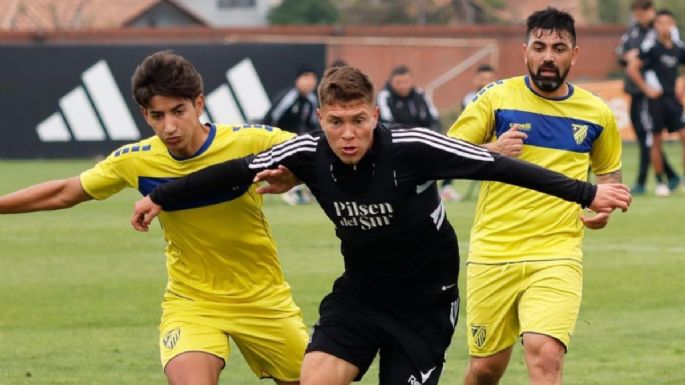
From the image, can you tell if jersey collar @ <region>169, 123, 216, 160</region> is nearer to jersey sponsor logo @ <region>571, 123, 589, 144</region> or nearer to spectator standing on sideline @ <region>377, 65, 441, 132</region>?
jersey sponsor logo @ <region>571, 123, 589, 144</region>

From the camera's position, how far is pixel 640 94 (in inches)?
854

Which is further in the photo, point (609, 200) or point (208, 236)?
point (208, 236)

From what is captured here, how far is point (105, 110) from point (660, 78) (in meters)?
13.0

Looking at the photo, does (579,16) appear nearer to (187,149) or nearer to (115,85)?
(115,85)

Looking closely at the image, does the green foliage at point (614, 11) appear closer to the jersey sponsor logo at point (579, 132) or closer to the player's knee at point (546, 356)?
the jersey sponsor logo at point (579, 132)

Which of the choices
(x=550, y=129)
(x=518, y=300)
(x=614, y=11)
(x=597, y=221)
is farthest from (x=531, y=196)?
(x=614, y=11)

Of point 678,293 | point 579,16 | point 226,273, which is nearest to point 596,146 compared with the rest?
point 226,273

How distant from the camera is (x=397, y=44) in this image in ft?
123

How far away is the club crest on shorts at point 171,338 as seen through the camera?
734 centimetres

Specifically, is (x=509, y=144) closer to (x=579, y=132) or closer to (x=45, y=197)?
(x=579, y=132)

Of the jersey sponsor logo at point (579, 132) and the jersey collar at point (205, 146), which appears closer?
the jersey collar at point (205, 146)

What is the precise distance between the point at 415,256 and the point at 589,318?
491 centimetres

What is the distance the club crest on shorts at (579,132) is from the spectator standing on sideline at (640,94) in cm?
1320

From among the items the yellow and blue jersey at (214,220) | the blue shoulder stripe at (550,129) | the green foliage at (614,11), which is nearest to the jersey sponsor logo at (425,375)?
the yellow and blue jersey at (214,220)
